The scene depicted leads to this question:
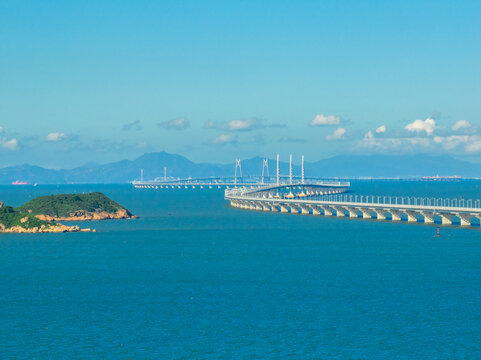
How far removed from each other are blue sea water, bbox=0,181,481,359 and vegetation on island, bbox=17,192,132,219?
36.4 meters

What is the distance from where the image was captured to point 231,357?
1640 inches

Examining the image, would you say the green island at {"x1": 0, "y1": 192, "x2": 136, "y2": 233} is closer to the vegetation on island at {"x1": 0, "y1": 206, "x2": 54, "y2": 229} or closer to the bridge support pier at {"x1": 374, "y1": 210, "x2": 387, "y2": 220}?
the vegetation on island at {"x1": 0, "y1": 206, "x2": 54, "y2": 229}

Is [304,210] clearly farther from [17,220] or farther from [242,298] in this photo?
[242,298]

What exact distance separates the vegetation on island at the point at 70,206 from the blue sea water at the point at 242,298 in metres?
36.4

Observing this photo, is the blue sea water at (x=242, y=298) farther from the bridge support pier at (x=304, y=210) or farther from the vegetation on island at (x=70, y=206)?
the bridge support pier at (x=304, y=210)

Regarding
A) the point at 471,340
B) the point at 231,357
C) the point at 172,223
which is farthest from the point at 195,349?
the point at 172,223

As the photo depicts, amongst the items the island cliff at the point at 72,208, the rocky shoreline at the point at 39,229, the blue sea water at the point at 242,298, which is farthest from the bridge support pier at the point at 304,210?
the blue sea water at the point at 242,298

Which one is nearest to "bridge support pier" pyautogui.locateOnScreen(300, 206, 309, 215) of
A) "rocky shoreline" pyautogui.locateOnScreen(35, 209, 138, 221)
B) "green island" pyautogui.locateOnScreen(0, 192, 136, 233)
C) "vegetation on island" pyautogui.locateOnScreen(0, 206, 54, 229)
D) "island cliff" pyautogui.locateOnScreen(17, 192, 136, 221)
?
"island cliff" pyautogui.locateOnScreen(17, 192, 136, 221)

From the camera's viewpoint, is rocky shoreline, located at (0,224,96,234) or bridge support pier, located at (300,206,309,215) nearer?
rocky shoreline, located at (0,224,96,234)

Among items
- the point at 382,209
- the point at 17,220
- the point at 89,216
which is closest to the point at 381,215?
the point at 382,209

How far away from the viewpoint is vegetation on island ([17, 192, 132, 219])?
13538 cm

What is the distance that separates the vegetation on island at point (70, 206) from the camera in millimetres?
135375

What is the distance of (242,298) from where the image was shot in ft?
185

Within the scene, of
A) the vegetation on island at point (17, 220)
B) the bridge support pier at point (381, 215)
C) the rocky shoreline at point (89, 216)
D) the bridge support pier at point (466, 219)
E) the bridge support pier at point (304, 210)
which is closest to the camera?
the vegetation on island at point (17, 220)
